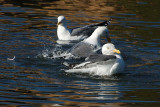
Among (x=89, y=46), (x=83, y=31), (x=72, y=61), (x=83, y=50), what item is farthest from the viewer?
(x=83, y=31)

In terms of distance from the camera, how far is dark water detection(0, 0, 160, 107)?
8.27 m

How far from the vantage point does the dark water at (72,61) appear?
8.27m

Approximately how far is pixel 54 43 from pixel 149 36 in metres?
3.15

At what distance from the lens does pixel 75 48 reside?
12.5 meters

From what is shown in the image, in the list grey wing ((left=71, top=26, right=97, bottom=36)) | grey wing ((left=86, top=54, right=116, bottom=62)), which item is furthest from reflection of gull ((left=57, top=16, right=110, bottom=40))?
grey wing ((left=86, top=54, right=116, bottom=62))

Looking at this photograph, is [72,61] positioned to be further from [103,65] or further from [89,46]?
[103,65]

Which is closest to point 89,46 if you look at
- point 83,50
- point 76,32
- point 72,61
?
point 83,50

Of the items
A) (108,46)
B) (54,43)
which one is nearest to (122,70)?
(108,46)

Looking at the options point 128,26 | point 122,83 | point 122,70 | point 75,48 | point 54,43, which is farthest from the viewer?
point 128,26

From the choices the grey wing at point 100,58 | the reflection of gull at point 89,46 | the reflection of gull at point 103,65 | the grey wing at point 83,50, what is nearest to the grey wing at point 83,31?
the reflection of gull at point 89,46

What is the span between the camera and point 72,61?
11.7 m

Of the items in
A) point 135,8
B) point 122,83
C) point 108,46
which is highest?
point 135,8

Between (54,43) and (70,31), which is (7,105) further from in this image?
(70,31)

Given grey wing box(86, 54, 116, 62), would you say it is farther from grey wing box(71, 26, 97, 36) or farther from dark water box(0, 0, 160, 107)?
grey wing box(71, 26, 97, 36)
